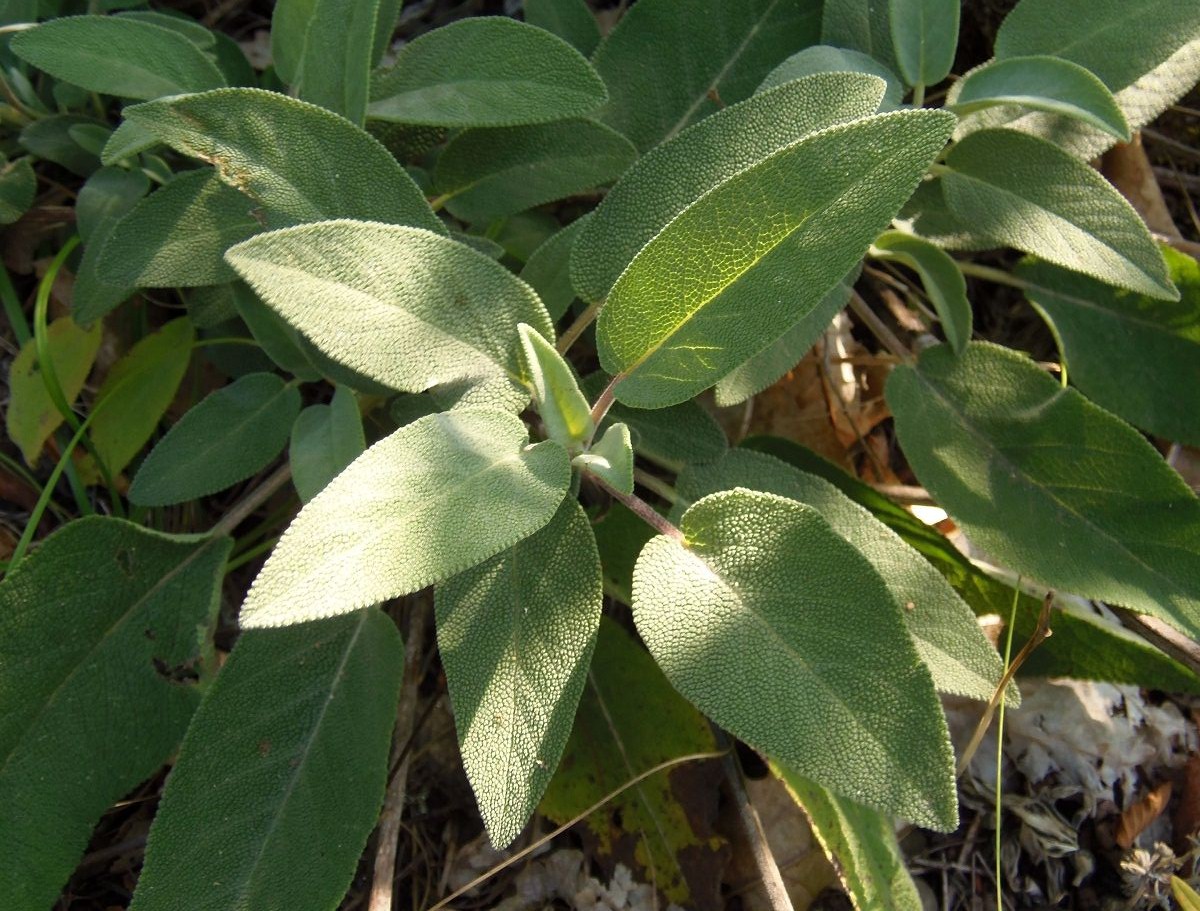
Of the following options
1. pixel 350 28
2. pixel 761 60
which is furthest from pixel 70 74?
pixel 761 60

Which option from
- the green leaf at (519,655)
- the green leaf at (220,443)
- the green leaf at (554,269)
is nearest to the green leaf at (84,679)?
the green leaf at (220,443)

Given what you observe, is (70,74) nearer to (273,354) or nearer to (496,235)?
(273,354)

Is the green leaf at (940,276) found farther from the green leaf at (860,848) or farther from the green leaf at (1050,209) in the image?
the green leaf at (860,848)

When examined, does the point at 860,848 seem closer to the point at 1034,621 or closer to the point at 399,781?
the point at 1034,621

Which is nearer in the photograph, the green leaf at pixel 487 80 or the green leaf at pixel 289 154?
the green leaf at pixel 289 154

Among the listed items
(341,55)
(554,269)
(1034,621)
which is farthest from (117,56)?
(1034,621)
